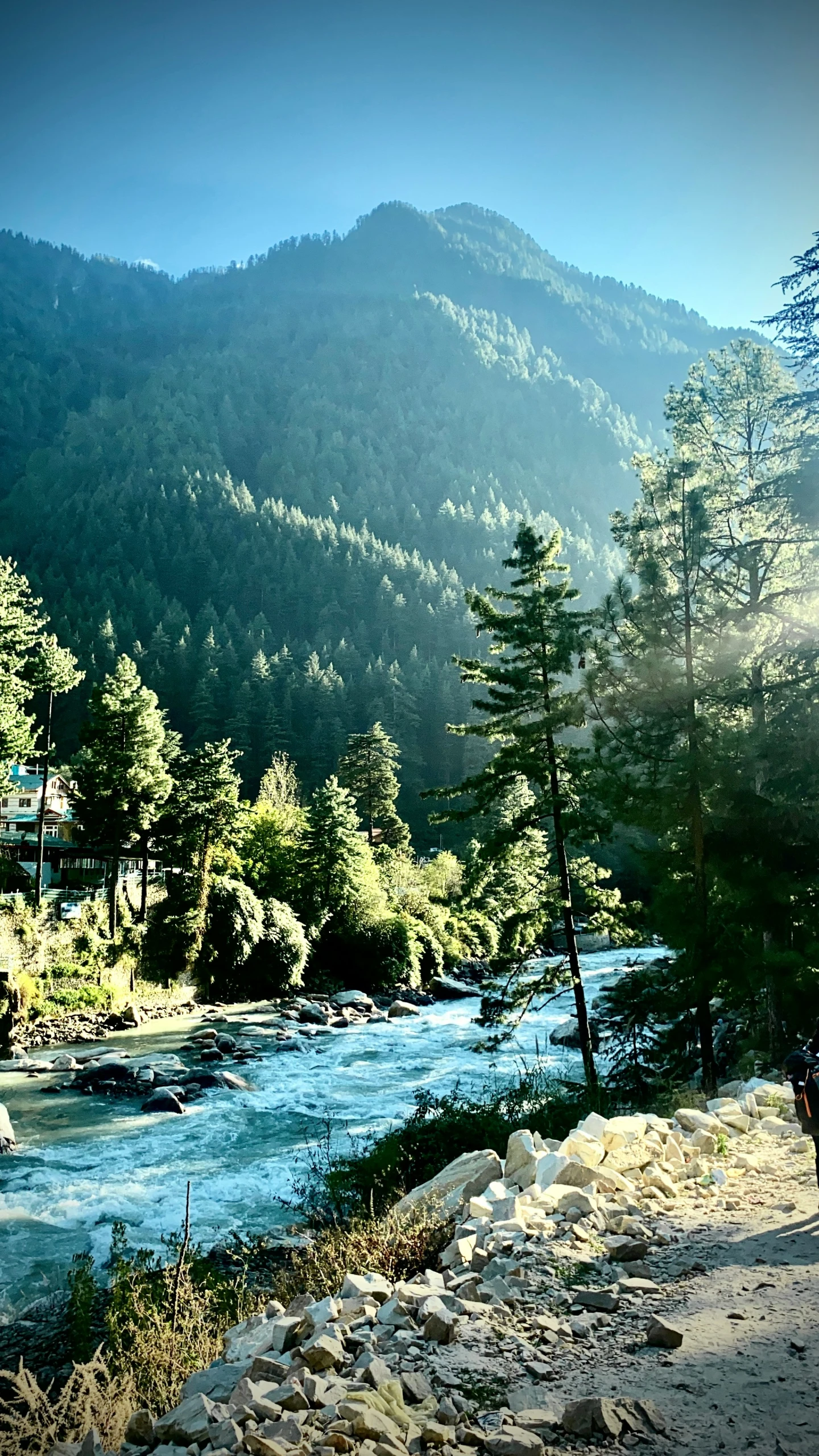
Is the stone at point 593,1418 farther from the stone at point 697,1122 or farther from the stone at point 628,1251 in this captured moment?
the stone at point 697,1122

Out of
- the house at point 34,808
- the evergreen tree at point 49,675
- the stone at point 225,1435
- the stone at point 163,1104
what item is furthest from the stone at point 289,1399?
the house at point 34,808

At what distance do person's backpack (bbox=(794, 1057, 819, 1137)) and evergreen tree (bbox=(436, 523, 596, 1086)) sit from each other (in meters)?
7.59

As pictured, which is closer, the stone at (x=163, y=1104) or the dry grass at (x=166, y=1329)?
the dry grass at (x=166, y=1329)

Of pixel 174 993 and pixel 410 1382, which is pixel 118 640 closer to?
pixel 174 993

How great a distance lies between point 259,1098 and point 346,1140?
14.8 ft

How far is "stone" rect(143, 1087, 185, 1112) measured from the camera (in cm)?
1634

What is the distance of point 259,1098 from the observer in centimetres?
1758

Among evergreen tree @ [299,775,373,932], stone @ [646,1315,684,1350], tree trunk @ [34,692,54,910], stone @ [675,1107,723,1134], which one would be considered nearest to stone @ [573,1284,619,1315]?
stone @ [646,1315,684,1350]

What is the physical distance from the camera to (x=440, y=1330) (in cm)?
454

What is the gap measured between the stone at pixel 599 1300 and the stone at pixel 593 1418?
55.9 inches

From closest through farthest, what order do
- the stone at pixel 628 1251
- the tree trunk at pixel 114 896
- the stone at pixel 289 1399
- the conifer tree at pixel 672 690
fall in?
the stone at pixel 289 1399 < the stone at pixel 628 1251 < the conifer tree at pixel 672 690 < the tree trunk at pixel 114 896

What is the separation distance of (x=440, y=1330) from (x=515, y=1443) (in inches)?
47.3

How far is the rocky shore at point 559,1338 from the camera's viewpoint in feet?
11.8

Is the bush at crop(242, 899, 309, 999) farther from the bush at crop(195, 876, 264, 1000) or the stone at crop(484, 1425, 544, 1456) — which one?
the stone at crop(484, 1425, 544, 1456)
